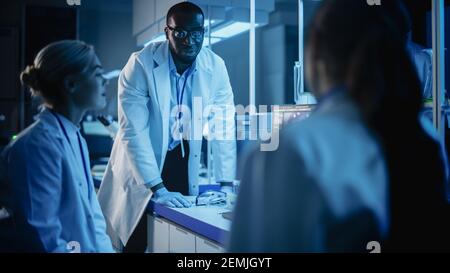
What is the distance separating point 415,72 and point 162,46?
1236 mm

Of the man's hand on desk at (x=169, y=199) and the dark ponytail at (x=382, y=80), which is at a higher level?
the dark ponytail at (x=382, y=80)

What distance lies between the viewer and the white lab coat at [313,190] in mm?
722

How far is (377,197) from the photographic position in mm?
819

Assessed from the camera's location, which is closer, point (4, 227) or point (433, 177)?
point (433, 177)

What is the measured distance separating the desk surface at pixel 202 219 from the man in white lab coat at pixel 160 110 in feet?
0.37

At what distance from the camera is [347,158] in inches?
30.7

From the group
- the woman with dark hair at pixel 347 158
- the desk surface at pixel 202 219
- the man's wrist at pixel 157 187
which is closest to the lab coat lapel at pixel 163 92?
the man's wrist at pixel 157 187

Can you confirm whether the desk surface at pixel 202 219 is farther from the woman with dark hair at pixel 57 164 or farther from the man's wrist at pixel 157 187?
the woman with dark hair at pixel 57 164

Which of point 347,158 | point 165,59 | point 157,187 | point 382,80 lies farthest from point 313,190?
point 165,59

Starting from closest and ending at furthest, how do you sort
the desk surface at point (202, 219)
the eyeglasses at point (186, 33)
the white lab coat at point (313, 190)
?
the white lab coat at point (313, 190), the desk surface at point (202, 219), the eyeglasses at point (186, 33)

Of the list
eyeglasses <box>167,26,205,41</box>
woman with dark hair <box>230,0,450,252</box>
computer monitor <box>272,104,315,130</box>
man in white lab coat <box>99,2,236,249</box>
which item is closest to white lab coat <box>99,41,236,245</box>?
man in white lab coat <box>99,2,236,249</box>

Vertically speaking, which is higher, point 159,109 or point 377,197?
point 159,109

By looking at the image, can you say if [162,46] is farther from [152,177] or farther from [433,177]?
[433,177]
